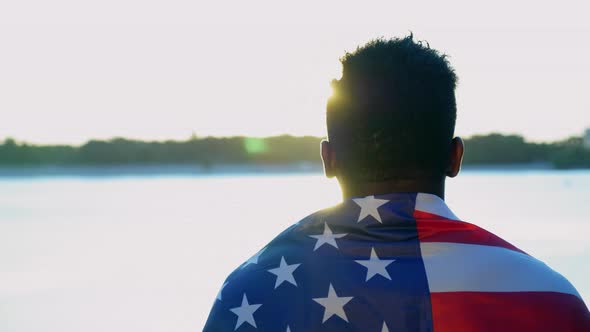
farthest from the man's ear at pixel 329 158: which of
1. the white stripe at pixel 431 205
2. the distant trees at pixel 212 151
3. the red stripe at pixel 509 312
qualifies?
the distant trees at pixel 212 151

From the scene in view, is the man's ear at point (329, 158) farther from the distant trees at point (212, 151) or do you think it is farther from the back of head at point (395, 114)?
the distant trees at point (212, 151)

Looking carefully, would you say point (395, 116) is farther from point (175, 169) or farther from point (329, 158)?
point (175, 169)

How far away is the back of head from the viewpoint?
1.28m

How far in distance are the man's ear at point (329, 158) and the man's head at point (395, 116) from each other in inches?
1.2

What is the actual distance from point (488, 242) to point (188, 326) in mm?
3857

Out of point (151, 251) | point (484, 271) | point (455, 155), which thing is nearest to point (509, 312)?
point (484, 271)

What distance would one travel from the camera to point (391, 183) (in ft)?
4.26

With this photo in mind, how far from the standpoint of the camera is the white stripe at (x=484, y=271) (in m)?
1.22

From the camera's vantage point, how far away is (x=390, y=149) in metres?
1.28

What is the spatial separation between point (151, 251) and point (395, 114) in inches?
297

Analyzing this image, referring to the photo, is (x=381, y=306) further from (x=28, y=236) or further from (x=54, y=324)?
(x=28, y=236)

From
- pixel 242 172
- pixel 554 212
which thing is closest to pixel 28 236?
pixel 554 212

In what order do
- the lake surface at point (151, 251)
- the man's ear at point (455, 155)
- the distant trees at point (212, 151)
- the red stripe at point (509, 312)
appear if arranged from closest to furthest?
the red stripe at point (509, 312) → the man's ear at point (455, 155) → the lake surface at point (151, 251) → the distant trees at point (212, 151)

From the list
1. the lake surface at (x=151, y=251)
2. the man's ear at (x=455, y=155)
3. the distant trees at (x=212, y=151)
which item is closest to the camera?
the man's ear at (x=455, y=155)
